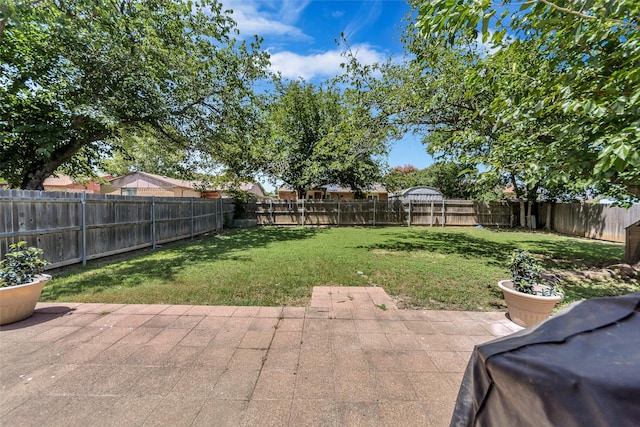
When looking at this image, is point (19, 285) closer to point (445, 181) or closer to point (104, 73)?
point (104, 73)

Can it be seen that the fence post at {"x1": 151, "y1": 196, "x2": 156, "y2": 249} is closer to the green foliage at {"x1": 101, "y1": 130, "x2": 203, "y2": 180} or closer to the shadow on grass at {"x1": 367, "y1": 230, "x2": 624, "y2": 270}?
the green foliage at {"x1": 101, "y1": 130, "x2": 203, "y2": 180}

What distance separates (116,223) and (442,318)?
24.8 ft

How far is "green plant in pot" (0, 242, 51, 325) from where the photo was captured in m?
2.95

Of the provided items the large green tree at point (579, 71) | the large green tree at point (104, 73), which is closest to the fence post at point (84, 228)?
the large green tree at point (104, 73)

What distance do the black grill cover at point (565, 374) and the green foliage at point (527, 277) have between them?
260 cm

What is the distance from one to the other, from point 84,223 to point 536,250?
1197cm

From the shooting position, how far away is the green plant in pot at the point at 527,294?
3004mm

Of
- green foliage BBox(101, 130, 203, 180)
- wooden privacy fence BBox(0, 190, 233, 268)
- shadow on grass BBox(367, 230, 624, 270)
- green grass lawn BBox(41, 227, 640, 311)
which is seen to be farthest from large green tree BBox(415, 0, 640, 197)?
green foliage BBox(101, 130, 203, 180)

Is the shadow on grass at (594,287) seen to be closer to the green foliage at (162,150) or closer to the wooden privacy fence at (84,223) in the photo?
the wooden privacy fence at (84,223)

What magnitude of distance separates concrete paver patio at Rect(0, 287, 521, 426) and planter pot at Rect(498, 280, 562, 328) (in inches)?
5.9

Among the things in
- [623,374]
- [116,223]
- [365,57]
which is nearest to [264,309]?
[623,374]

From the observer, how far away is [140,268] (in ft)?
18.8

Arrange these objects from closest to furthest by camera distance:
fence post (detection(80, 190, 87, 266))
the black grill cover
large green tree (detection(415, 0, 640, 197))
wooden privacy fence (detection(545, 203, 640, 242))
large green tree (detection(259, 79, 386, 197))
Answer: the black grill cover, large green tree (detection(415, 0, 640, 197)), fence post (detection(80, 190, 87, 266)), wooden privacy fence (detection(545, 203, 640, 242)), large green tree (detection(259, 79, 386, 197))

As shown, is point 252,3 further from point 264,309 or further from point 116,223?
point 264,309
